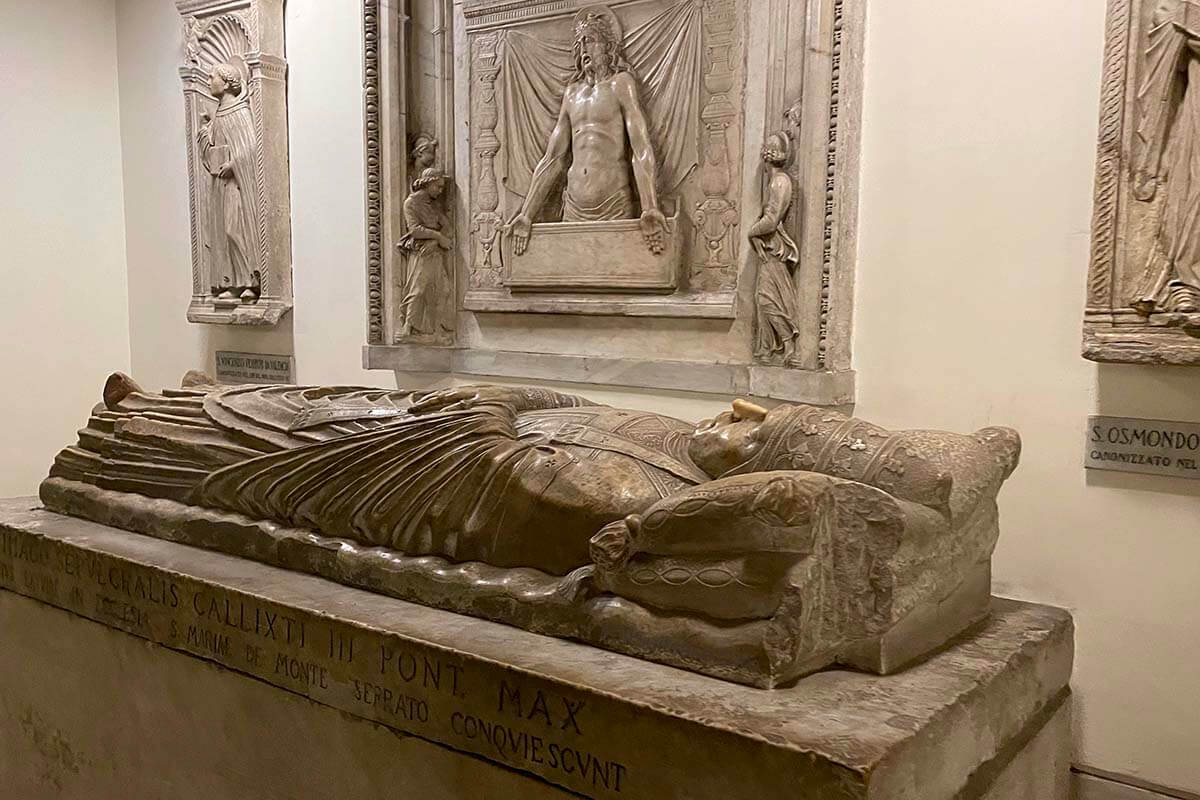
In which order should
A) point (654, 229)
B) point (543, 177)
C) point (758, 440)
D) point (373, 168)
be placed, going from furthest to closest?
point (373, 168)
point (543, 177)
point (654, 229)
point (758, 440)

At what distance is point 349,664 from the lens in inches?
84.4

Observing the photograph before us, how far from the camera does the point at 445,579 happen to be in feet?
7.48

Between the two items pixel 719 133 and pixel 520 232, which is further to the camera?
pixel 520 232

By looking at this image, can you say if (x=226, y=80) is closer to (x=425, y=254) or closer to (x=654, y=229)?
(x=425, y=254)

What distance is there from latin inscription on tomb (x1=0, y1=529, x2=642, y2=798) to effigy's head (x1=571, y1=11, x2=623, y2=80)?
2.53m

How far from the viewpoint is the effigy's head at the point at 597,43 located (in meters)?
3.89

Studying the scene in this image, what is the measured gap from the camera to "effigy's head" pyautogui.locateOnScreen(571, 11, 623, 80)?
3.89m

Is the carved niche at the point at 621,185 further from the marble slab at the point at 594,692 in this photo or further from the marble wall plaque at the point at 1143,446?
the marble slab at the point at 594,692

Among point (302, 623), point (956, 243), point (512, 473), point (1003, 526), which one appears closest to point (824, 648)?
point (512, 473)

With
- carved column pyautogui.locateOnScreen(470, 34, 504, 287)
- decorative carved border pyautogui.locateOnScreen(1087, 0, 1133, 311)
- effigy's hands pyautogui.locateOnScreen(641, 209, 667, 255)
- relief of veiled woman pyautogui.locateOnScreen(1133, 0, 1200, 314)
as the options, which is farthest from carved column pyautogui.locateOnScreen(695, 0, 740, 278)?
relief of veiled woman pyautogui.locateOnScreen(1133, 0, 1200, 314)

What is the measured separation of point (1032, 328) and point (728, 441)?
4.32 feet

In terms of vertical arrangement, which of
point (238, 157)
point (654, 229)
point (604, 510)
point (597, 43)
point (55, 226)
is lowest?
point (604, 510)

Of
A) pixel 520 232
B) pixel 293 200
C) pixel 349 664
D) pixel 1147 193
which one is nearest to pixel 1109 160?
pixel 1147 193

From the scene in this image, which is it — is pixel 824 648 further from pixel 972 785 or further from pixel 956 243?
pixel 956 243
